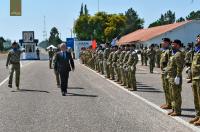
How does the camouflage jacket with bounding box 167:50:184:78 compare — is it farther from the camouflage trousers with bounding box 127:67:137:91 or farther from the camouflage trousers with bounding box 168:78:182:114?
the camouflage trousers with bounding box 127:67:137:91

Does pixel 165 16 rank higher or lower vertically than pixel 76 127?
higher

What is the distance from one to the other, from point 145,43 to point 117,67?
172ft

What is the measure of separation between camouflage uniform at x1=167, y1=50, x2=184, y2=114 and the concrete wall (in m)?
60.8

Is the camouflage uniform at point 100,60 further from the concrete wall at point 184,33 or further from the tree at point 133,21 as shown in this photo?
the tree at point 133,21

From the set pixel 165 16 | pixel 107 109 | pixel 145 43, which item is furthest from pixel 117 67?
pixel 165 16

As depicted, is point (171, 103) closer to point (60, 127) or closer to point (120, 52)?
point (60, 127)

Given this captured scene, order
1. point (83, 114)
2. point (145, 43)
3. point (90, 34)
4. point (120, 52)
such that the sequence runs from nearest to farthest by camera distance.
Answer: point (83, 114)
point (120, 52)
point (145, 43)
point (90, 34)

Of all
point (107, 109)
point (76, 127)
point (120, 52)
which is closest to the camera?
point (76, 127)

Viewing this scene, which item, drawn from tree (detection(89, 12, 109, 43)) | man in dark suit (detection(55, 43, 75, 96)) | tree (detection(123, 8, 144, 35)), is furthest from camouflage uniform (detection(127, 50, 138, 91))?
tree (detection(123, 8, 144, 35))

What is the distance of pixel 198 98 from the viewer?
11375mm

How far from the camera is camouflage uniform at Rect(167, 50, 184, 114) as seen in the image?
12507 millimetres

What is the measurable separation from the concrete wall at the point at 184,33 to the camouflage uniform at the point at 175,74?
60.8 metres

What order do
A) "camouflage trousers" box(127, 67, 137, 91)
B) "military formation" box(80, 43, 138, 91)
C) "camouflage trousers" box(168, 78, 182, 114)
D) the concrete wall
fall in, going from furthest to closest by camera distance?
the concrete wall < "military formation" box(80, 43, 138, 91) < "camouflage trousers" box(127, 67, 137, 91) < "camouflage trousers" box(168, 78, 182, 114)

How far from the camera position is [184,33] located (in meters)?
74.4
